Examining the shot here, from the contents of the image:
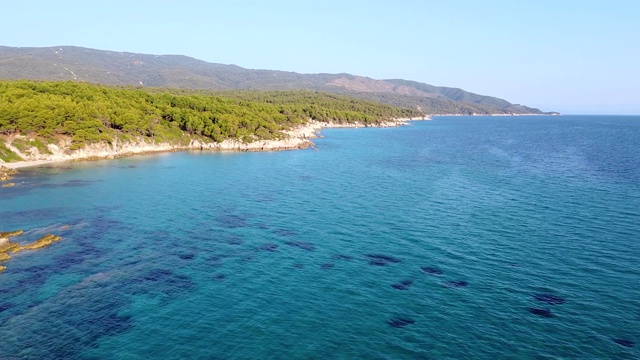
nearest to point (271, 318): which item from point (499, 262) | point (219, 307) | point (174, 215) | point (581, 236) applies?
point (219, 307)

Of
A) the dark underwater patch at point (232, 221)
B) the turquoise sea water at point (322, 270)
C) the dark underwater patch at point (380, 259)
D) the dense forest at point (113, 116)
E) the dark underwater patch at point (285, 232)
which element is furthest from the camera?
the dense forest at point (113, 116)

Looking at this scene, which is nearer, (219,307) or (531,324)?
(531,324)

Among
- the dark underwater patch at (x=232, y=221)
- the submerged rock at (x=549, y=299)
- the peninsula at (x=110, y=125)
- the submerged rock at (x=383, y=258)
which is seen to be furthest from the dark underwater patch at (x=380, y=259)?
the peninsula at (x=110, y=125)

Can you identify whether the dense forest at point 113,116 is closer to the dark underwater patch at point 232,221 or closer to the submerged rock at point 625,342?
the dark underwater patch at point 232,221

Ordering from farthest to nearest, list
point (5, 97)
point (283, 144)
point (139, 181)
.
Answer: point (283, 144)
point (5, 97)
point (139, 181)

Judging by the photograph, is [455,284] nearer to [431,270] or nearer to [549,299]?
[431,270]

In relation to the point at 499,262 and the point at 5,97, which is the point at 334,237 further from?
the point at 5,97

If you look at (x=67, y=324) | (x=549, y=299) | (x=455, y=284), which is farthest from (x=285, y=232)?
(x=549, y=299)
